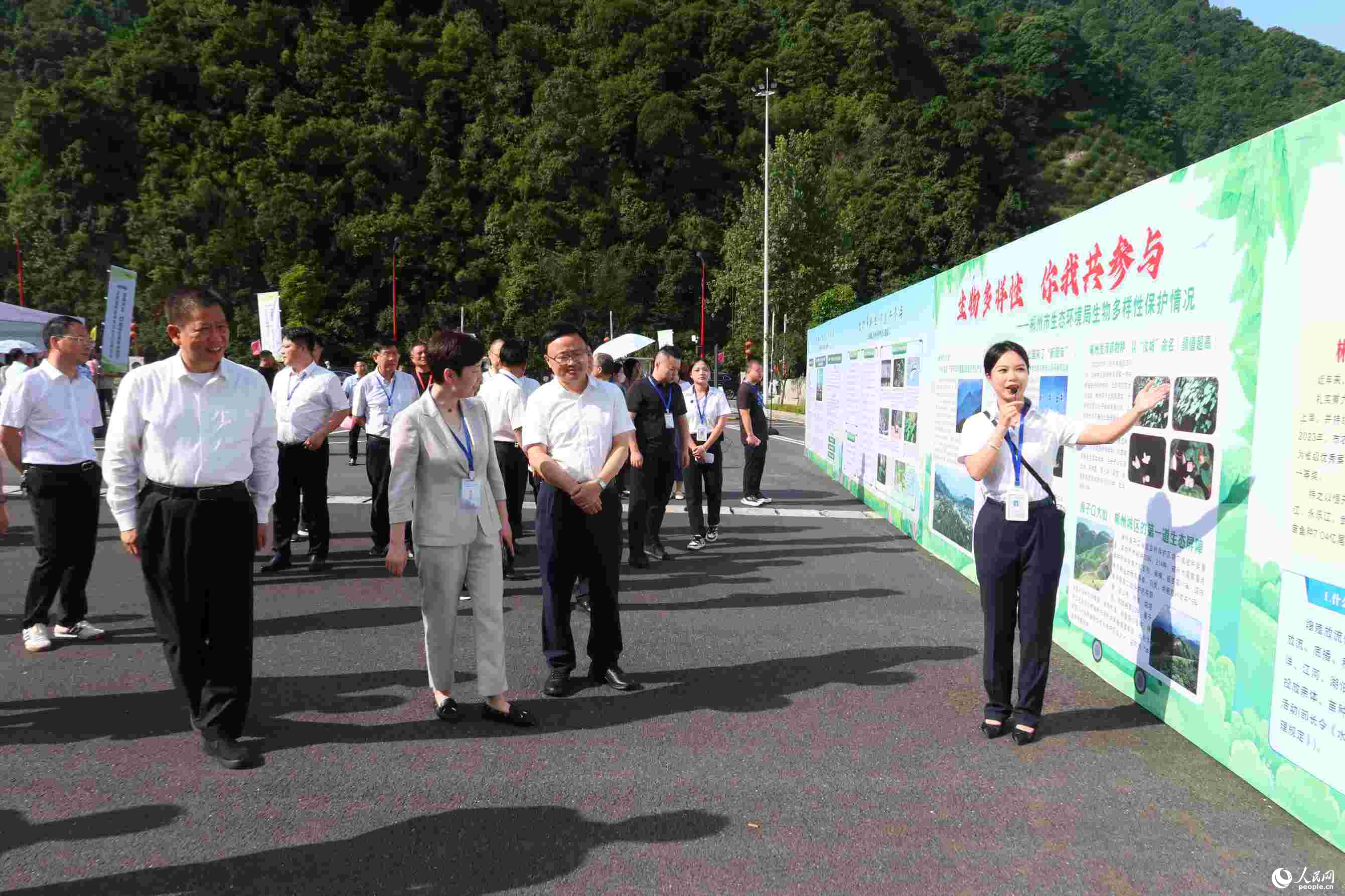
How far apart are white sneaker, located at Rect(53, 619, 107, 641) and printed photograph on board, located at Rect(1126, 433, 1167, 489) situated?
5.83m

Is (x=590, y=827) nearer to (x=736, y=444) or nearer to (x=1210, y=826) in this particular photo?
(x=1210, y=826)

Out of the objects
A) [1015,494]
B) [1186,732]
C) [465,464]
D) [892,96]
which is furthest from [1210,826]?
[892,96]

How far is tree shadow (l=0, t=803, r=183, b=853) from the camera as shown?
10.1ft

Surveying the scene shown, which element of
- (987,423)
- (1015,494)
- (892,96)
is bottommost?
(1015,494)

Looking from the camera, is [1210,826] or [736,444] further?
[736,444]

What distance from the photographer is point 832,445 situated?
15.0 metres

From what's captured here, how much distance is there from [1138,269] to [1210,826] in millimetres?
2675

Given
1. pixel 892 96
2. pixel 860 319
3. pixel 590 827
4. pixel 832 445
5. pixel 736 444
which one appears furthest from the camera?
pixel 892 96

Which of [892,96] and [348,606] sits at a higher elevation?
[892,96]

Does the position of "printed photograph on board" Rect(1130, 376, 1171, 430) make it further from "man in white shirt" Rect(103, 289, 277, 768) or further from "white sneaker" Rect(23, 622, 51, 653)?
"white sneaker" Rect(23, 622, 51, 653)

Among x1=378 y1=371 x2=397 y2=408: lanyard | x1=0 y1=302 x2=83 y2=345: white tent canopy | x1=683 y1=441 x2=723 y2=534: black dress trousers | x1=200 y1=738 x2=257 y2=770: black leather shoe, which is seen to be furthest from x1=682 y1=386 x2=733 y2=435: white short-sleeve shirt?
x1=0 y1=302 x2=83 y2=345: white tent canopy

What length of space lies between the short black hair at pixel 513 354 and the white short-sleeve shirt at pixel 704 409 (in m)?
2.98

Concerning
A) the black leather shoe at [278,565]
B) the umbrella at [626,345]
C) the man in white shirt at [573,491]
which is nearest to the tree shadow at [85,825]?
the man in white shirt at [573,491]

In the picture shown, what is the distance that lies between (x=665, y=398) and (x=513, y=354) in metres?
1.56
